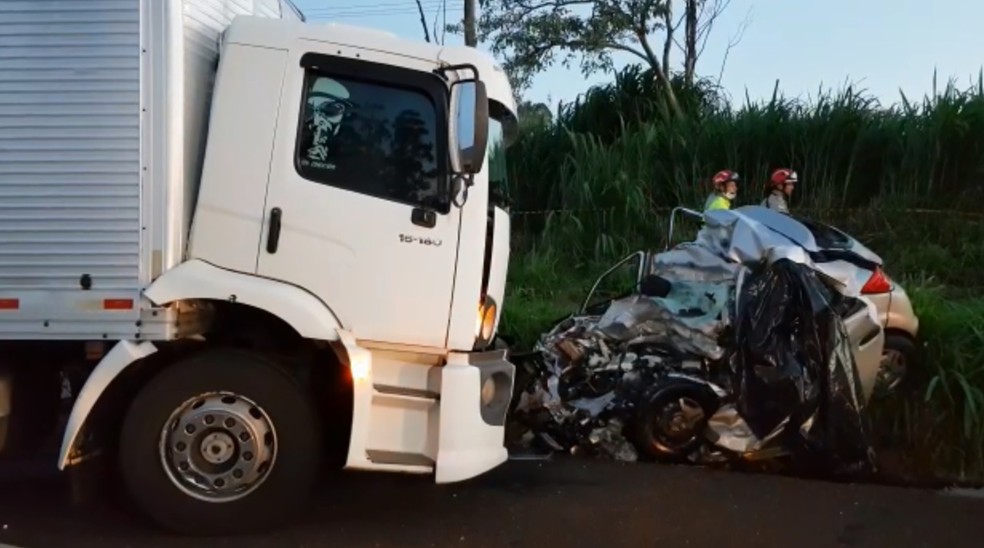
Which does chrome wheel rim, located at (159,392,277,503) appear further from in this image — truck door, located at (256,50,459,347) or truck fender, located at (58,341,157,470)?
truck door, located at (256,50,459,347)

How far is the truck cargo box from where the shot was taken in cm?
553

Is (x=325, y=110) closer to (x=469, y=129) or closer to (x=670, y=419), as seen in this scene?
(x=469, y=129)

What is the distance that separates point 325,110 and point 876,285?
431cm

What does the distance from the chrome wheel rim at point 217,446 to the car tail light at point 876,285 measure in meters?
4.47

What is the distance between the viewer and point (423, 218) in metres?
5.82

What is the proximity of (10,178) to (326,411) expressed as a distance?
202 centimetres

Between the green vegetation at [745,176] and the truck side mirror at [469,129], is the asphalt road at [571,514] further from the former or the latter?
the green vegetation at [745,176]

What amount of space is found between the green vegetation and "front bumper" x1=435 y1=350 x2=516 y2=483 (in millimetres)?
3657

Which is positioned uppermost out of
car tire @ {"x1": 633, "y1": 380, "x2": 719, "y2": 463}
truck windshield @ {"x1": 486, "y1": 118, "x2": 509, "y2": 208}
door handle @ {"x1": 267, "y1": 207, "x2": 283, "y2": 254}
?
truck windshield @ {"x1": 486, "y1": 118, "x2": 509, "y2": 208}

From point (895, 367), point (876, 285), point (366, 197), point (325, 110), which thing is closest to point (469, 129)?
point (366, 197)

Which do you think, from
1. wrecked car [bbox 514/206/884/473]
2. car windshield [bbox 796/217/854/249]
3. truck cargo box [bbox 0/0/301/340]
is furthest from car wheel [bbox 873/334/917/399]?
truck cargo box [bbox 0/0/301/340]

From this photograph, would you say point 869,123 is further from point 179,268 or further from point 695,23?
point 179,268

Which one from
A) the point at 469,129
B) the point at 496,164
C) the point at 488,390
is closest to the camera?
the point at 469,129

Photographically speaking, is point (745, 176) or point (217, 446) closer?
point (217, 446)
